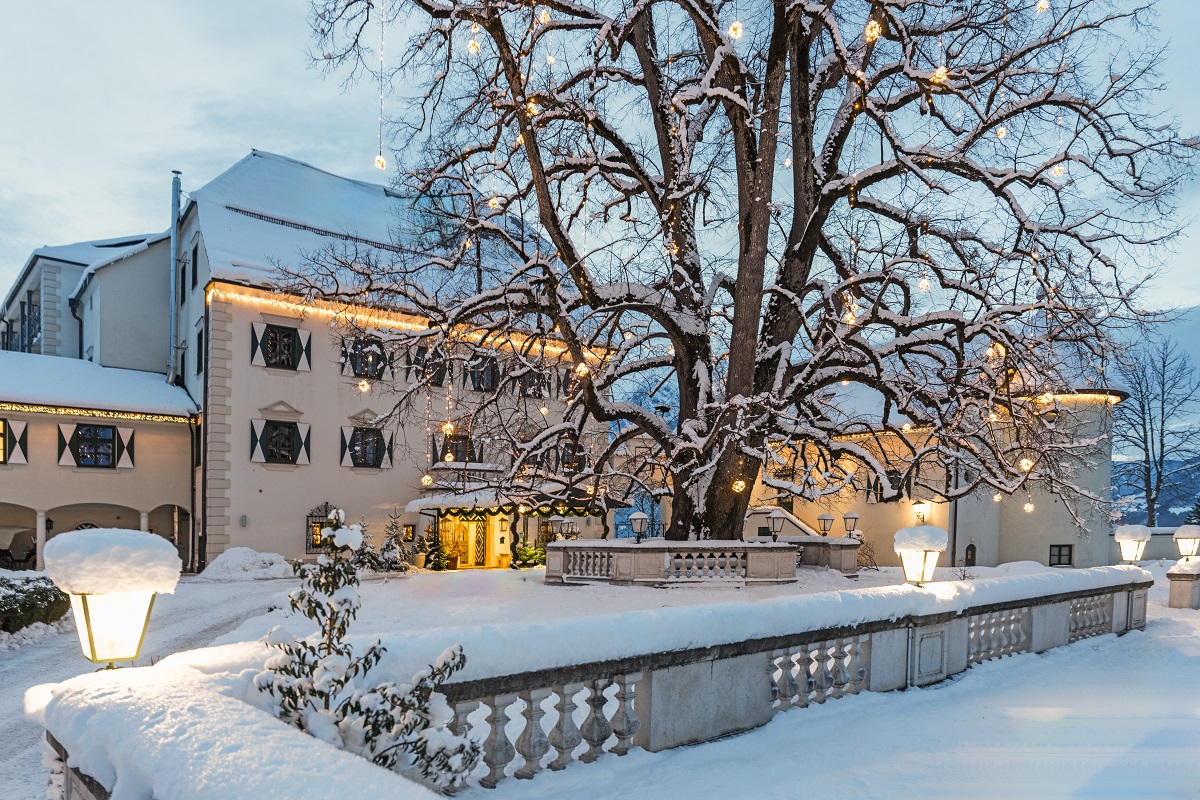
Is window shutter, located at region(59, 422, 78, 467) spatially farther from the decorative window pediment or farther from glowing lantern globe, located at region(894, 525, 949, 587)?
glowing lantern globe, located at region(894, 525, 949, 587)

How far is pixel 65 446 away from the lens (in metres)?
25.7

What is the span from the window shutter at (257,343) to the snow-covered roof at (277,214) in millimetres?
1425

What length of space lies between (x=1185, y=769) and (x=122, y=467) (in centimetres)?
2878

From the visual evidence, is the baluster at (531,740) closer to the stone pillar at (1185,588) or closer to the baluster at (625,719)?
the baluster at (625,719)

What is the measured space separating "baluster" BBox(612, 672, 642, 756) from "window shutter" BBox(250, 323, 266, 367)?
76.7 ft

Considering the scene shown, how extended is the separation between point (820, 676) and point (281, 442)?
75.0ft

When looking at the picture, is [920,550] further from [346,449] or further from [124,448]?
[124,448]

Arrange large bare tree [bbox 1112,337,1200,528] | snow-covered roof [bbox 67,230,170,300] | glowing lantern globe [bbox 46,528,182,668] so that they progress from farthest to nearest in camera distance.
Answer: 1. large bare tree [bbox 1112,337,1200,528]
2. snow-covered roof [bbox 67,230,170,300]
3. glowing lantern globe [bbox 46,528,182,668]

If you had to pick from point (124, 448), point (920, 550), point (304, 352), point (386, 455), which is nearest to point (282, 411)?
point (304, 352)

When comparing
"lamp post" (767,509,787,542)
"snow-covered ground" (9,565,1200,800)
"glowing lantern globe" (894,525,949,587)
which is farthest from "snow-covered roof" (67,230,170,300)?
"glowing lantern globe" (894,525,949,587)

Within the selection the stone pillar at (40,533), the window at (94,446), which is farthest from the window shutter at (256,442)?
the stone pillar at (40,533)

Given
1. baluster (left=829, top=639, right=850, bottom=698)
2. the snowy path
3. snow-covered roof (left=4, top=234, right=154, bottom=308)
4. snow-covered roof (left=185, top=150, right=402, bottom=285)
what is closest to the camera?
the snowy path

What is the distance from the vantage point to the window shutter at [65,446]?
25656mm

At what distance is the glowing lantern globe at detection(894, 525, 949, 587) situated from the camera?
29.9 ft
